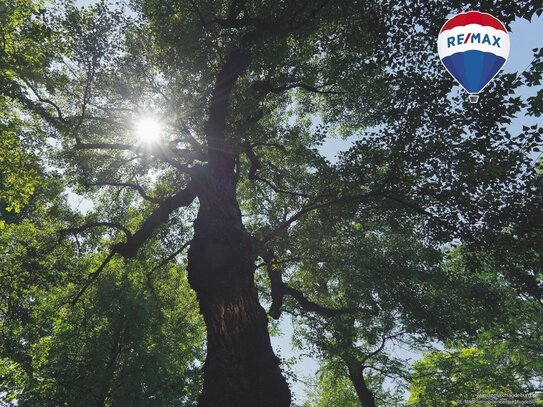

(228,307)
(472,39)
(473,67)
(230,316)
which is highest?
(472,39)

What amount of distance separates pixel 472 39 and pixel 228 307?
21.8 feet

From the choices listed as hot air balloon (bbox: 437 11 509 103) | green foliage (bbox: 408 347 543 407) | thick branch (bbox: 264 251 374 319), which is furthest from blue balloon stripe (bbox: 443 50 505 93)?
green foliage (bbox: 408 347 543 407)

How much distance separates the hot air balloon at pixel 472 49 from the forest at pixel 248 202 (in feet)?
0.62

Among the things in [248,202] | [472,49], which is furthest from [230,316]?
[248,202]

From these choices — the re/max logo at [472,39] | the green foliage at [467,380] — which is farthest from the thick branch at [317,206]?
the green foliage at [467,380]

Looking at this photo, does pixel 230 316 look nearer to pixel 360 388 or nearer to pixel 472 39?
pixel 472 39

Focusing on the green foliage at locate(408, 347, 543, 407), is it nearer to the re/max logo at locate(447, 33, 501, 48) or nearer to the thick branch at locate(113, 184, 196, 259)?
the re/max logo at locate(447, 33, 501, 48)

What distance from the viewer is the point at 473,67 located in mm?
6520

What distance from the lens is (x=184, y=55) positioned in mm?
10648

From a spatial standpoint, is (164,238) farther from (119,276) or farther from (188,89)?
(188,89)

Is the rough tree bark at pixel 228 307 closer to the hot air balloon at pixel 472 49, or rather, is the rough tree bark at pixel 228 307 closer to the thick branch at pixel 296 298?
the thick branch at pixel 296 298

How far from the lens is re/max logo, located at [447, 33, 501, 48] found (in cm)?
619

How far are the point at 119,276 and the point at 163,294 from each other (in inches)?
102

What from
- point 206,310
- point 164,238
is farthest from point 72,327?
point 206,310
